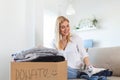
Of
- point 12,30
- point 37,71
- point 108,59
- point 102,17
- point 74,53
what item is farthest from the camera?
point 102,17

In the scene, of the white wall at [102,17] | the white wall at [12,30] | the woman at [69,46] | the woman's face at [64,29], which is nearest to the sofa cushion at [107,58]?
the woman at [69,46]

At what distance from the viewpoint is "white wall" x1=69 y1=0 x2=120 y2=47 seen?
3863mm

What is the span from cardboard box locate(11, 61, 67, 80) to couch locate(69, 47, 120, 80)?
3.00 ft

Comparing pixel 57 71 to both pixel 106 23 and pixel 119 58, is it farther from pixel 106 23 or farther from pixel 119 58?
pixel 106 23

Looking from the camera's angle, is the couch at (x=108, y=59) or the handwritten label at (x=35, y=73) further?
the couch at (x=108, y=59)

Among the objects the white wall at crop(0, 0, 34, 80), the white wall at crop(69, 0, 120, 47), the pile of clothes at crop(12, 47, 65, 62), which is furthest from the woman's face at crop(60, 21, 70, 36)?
the white wall at crop(69, 0, 120, 47)

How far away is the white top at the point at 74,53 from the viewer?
1.82 m

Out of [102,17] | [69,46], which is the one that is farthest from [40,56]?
[102,17]

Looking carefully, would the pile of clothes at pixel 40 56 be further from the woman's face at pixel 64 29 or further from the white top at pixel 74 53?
the woman's face at pixel 64 29

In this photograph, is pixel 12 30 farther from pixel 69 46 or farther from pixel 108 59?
pixel 108 59

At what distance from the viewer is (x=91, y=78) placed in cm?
153

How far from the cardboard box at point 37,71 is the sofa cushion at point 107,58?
0.94 metres

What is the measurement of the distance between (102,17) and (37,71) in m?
3.14

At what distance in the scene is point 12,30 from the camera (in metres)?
1.58
